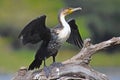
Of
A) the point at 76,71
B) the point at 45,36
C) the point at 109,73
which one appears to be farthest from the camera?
the point at 109,73

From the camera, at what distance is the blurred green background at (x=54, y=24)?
82.7 ft

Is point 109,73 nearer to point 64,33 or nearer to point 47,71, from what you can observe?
point 64,33

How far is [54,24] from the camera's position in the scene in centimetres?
2619

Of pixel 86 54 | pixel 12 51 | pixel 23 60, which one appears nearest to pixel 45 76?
pixel 86 54

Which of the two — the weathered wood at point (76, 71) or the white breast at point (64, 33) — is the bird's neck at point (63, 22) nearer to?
the white breast at point (64, 33)

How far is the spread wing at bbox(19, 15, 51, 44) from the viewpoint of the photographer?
38.8ft

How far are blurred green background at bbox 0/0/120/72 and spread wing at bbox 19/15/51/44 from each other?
11066 millimetres

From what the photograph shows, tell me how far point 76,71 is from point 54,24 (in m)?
15.2

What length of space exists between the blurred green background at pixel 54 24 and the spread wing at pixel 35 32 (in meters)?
11.1

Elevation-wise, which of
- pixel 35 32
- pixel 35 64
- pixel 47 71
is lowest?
pixel 47 71

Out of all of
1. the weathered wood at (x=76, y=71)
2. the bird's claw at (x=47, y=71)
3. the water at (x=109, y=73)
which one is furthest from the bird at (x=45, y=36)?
the water at (x=109, y=73)

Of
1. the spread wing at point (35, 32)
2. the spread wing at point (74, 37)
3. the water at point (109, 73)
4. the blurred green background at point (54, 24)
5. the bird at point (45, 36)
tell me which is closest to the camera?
the spread wing at point (35, 32)

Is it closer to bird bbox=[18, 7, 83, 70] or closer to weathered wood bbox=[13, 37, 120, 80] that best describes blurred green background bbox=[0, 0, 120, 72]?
bird bbox=[18, 7, 83, 70]

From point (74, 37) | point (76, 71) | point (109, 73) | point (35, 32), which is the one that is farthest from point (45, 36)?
point (109, 73)
